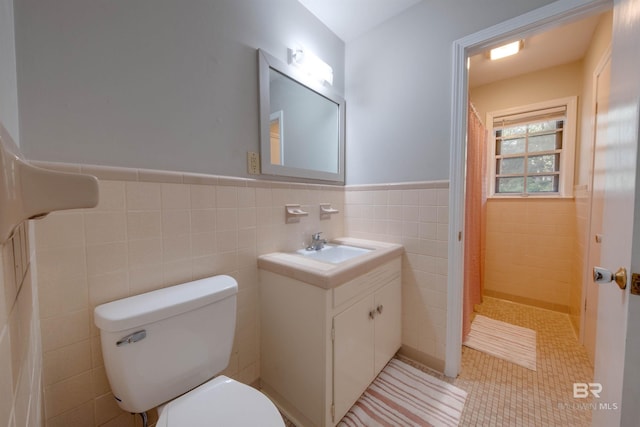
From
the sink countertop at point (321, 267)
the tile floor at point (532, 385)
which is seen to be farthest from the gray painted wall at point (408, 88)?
the tile floor at point (532, 385)

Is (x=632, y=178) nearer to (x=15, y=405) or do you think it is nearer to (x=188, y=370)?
(x=15, y=405)

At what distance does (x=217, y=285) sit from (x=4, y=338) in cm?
72

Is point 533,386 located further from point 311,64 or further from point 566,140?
point 311,64

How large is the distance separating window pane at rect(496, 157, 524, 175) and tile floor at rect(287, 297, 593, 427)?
1.56 m

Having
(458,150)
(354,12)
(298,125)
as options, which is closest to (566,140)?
(458,150)

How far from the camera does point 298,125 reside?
65.4 inches

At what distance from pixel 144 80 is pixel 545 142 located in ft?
11.1

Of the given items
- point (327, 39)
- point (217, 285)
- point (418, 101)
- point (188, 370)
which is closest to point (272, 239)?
point (217, 285)

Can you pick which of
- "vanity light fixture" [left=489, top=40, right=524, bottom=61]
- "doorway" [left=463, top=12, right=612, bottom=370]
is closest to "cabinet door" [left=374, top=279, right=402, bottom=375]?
"doorway" [left=463, top=12, right=612, bottom=370]

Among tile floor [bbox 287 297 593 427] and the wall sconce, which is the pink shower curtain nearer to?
tile floor [bbox 287 297 593 427]

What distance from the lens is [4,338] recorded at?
320mm

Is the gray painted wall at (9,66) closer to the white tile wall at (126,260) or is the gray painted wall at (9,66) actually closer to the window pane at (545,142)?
the white tile wall at (126,260)

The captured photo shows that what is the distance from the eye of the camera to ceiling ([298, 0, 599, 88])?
1.59 m

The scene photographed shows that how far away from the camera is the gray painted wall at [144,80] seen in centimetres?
78
